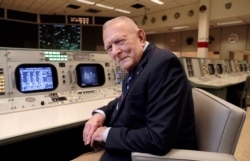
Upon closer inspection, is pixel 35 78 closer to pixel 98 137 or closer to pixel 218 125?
pixel 98 137

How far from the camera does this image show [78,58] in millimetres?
1808

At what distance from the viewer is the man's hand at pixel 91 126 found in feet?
3.45

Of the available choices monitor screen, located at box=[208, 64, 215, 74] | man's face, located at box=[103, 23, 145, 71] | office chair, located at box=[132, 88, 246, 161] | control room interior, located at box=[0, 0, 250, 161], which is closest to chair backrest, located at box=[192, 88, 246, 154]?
office chair, located at box=[132, 88, 246, 161]

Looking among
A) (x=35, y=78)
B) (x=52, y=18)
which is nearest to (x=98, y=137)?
(x=35, y=78)

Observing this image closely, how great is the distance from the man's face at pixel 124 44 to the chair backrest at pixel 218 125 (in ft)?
1.34

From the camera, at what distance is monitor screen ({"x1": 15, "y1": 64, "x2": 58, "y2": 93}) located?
1.46m

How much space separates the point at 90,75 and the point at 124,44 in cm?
94

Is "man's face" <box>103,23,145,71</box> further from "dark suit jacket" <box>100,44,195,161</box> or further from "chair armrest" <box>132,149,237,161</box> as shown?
"chair armrest" <box>132,149,237,161</box>

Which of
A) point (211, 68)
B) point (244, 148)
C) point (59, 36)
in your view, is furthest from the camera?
point (59, 36)

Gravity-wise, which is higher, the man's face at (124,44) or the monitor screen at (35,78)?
the man's face at (124,44)

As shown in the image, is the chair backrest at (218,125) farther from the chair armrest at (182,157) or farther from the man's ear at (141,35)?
the man's ear at (141,35)

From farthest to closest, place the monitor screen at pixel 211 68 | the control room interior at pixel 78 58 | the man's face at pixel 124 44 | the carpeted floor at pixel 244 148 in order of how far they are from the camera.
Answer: the monitor screen at pixel 211 68 < the carpeted floor at pixel 244 148 < the control room interior at pixel 78 58 < the man's face at pixel 124 44

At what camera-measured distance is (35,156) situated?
6.18 feet

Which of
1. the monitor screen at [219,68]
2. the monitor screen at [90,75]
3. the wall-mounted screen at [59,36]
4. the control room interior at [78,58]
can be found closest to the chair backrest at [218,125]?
the control room interior at [78,58]
